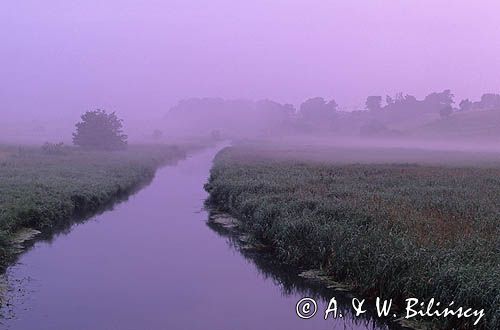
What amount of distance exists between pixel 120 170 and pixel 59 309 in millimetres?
33832

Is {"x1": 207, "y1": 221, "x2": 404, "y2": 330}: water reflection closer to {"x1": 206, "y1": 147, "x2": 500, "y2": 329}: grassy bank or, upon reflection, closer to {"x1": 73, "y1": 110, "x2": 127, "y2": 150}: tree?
{"x1": 206, "y1": 147, "x2": 500, "y2": 329}: grassy bank

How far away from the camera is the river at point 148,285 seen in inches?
587

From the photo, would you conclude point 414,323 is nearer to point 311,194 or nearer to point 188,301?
point 188,301

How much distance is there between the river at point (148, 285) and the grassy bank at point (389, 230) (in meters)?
1.45

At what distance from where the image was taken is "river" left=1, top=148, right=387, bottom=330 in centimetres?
1491

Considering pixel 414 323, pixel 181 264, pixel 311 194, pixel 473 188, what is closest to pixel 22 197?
pixel 181 264

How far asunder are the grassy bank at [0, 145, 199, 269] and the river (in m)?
1.36

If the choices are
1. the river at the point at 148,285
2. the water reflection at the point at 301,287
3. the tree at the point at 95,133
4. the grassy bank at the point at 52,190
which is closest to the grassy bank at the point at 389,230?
the water reflection at the point at 301,287

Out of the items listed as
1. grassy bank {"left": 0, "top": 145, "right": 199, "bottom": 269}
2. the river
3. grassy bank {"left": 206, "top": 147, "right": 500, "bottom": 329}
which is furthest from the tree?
the river

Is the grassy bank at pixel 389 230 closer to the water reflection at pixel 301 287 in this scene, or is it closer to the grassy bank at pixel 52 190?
the water reflection at pixel 301 287

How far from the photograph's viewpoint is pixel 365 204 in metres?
23.3

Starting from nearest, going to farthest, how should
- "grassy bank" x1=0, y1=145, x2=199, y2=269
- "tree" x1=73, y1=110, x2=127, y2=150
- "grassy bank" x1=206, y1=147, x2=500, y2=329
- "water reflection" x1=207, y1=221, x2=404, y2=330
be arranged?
"grassy bank" x1=206, y1=147, x2=500, y2=329 < "water reflection" x1=207, y1=221, x2=404, y2=330 < "grassy bank" x1=0, y1=145, x2=199, y2=269 < "tree" x1=73, y1=110, x2=127, y2=150

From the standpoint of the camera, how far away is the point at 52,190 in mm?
30484

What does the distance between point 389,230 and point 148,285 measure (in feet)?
28.9
